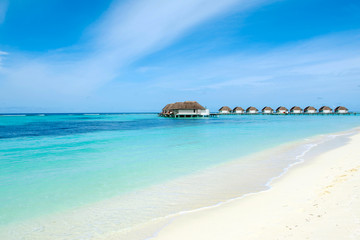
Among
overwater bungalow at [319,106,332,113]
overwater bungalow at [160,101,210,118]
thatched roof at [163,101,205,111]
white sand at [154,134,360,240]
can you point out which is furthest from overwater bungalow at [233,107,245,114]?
white sand at [154,134,360,240]

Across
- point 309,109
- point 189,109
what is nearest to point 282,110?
point 309,109

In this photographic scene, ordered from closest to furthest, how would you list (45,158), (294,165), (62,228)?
1. (62,228)
2. (294,165)
3. (45,158)

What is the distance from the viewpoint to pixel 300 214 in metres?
3.59

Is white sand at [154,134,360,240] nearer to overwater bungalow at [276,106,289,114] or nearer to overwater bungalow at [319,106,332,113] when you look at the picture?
overwater bungalow at [276,106,289,114]

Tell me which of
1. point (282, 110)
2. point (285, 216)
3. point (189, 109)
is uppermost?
point (189, 109)

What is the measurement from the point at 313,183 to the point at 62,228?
5709mm

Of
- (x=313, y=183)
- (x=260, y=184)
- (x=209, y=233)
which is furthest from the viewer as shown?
(x=260, y=184)

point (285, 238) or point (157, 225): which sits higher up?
point (285, 238)

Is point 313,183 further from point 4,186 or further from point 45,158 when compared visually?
point 45,158

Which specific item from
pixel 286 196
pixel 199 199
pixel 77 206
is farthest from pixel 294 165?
pixel 77 206

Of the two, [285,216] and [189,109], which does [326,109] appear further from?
[285,216]

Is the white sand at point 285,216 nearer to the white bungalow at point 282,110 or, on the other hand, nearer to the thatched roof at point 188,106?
the thatched roof at point 188,106

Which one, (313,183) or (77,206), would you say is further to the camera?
(313,183)

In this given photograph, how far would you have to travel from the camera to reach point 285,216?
3.61 metres
